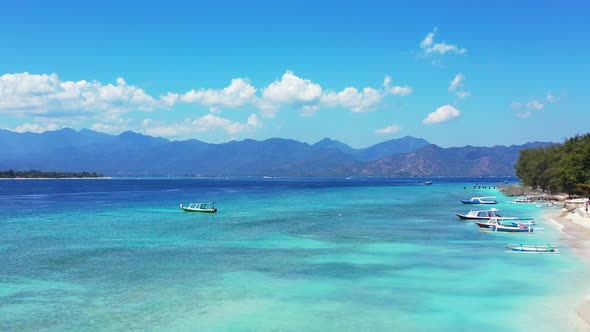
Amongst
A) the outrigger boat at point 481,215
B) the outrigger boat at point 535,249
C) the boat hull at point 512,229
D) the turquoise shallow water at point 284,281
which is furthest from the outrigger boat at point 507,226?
the outrigger boat at point 535,249

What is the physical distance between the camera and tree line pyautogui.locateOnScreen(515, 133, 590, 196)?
78.2 metres

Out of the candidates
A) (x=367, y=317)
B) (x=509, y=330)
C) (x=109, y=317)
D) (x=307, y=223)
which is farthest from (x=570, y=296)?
(x=307, y=223)

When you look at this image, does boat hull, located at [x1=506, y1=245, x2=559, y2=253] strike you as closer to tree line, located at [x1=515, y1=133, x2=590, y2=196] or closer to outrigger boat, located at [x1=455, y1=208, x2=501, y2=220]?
outrigger boat, located at [x1=455, y1=208, x2=501, y2=220]

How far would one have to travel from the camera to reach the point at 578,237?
1967 inches

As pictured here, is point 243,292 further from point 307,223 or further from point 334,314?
point 307,223

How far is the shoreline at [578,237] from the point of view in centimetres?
2345

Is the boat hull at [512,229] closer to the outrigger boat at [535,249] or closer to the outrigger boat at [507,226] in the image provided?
→ the outrigger boat at [507,226]

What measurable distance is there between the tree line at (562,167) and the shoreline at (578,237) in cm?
501

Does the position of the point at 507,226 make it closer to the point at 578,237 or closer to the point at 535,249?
the point at 578,237

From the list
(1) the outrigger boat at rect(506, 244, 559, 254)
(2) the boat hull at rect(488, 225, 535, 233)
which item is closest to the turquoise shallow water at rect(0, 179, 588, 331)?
(1) the outrigger boat at rect(506, 244, 559, 254)

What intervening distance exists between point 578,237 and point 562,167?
1523 inches

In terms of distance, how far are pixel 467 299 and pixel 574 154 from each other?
6656 centimetres

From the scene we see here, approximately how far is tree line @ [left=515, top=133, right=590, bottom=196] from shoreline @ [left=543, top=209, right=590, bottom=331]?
5015 millimetres

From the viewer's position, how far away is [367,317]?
80.1ft
